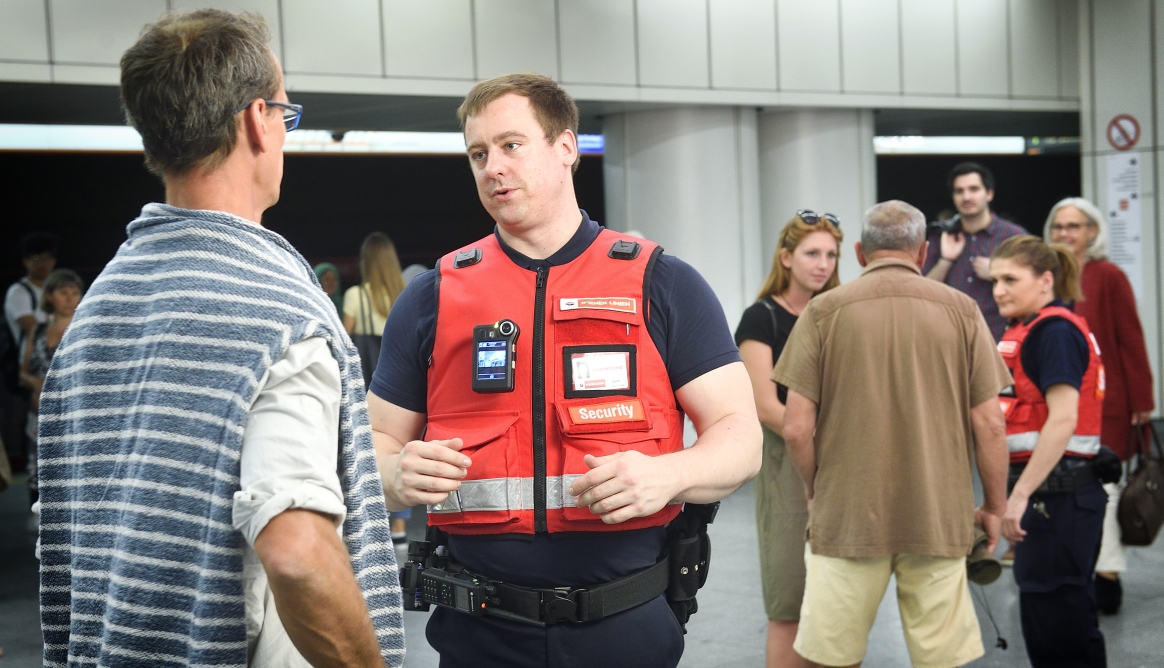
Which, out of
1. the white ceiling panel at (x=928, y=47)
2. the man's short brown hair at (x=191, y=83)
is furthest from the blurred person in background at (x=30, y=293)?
the white ceiling panel at (x=928, y=47)

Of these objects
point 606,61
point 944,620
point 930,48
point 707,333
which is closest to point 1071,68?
point 930,48

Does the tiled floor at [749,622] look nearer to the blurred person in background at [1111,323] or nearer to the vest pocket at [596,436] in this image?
the blurred person in background at [1111,323]

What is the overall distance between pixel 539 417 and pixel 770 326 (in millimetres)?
1965

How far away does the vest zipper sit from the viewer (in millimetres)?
2078

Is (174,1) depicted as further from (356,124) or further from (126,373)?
(126,373)

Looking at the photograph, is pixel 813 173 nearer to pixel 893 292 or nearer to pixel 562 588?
pixel 893 292

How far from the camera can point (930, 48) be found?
9461 mm

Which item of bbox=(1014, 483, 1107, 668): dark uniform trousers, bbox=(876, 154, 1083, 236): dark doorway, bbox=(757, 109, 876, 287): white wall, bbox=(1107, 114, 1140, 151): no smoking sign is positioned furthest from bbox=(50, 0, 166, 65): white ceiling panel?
bbox=(876, 154, 1083, 236): dark doorway

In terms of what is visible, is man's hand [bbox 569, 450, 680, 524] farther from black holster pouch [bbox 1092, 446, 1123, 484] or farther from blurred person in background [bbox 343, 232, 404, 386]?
blurred person in background [bbox 343, 232, 404, 386]

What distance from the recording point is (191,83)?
1.38 meters

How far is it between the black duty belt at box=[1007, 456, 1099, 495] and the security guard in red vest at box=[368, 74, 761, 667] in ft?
6.59

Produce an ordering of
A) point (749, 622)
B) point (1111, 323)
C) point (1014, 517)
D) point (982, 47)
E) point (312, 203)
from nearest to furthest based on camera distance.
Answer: point (1014, 517) → point (749, 622) → point (1111, 323) → point (982, 47) → point (312, 203)

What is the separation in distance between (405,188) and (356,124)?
3575 millimetres

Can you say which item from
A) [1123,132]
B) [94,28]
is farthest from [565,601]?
[1123,132]
